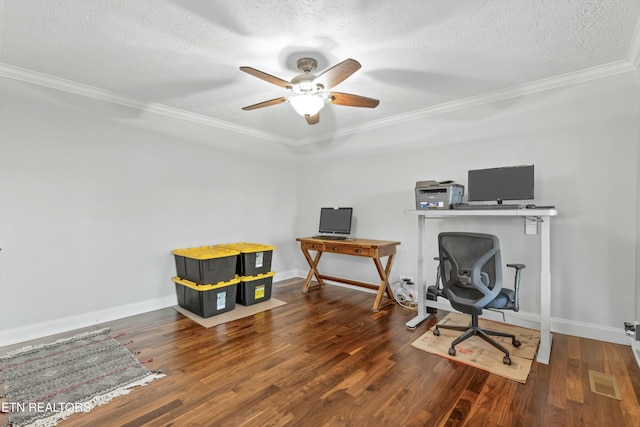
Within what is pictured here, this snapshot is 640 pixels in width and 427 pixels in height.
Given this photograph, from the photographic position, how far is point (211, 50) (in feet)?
7.43

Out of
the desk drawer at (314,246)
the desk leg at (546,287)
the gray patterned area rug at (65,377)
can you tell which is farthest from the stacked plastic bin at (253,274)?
the desk leg at (546,287)

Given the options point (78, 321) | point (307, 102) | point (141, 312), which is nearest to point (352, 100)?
point (307, 102)

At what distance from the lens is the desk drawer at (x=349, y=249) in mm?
3577

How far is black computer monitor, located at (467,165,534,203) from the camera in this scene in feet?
8.77

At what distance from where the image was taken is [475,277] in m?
2.28

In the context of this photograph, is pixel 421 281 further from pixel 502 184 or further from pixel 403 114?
pixel 403 114

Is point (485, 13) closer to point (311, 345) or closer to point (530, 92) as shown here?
point (530, 92)

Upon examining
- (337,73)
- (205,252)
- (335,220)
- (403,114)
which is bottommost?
(205,252)

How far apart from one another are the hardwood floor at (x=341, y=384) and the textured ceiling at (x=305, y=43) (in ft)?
7.95

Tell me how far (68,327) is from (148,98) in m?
2.51

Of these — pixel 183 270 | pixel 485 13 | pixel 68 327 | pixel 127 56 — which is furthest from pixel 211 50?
pixel 68 327

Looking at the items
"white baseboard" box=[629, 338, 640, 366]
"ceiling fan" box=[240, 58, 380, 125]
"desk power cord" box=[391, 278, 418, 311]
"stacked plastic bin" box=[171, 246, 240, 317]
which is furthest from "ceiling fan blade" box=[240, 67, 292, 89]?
"white baseboard" box=[629, 338, 640, 366]

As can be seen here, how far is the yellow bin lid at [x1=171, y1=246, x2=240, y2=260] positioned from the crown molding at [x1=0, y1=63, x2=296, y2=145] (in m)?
1.67

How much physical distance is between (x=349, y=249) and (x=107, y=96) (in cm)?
321
